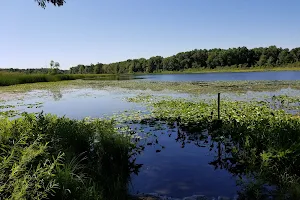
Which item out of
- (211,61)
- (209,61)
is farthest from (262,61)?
(209,61)

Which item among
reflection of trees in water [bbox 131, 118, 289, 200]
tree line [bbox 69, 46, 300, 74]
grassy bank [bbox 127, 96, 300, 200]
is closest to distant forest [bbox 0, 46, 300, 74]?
tree line [bbox 69, 46, 300, 74]

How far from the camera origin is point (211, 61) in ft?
430

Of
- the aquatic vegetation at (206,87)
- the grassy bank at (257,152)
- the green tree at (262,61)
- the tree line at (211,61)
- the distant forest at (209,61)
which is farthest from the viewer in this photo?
the green tree at (262,61)

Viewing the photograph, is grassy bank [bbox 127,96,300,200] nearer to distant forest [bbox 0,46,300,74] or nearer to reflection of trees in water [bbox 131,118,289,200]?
reflection of trees in water [bbox 131,118,289,200]

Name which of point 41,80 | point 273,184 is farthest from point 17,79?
point 273,184

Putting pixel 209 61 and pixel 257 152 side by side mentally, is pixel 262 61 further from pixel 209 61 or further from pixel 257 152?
pixel 257 152

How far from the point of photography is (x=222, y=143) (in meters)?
8.37

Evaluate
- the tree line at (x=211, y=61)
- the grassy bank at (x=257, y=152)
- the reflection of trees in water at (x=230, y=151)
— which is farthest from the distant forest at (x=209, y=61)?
the grassy bank at (x=257, y=152)

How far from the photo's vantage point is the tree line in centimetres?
11044

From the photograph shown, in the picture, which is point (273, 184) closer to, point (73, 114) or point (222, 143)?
point (222, 143)

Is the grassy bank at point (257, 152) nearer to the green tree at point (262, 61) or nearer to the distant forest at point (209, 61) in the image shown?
the distant forest at point (209, 61)

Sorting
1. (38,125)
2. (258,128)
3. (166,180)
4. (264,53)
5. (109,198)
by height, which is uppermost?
Result: (264,53)

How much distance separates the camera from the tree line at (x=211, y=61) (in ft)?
362

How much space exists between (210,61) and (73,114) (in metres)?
124
